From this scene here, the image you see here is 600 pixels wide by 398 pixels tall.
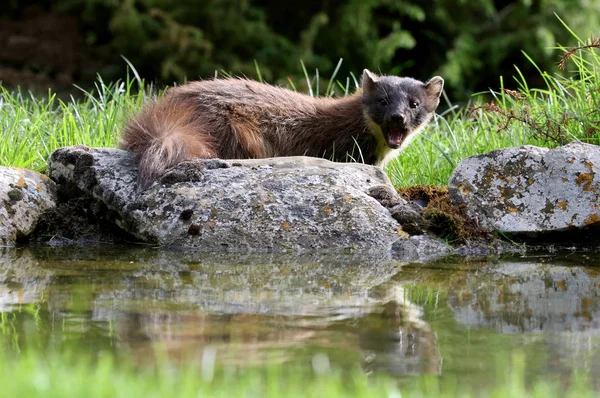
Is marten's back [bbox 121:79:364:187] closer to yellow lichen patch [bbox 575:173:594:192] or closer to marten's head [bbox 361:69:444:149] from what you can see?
marten's head [bbox 361:69:444:149]

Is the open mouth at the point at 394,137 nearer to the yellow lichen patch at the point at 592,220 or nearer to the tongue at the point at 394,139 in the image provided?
the tongue at the point at 394,139

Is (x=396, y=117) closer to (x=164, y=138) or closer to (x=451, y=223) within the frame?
(x=451, y=223)

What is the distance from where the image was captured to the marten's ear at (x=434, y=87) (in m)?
7.04

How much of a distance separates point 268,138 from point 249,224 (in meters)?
1.53

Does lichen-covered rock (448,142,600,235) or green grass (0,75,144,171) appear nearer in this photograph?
lichen-covered rock (448,142,600,235)

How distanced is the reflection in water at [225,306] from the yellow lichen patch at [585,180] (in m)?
1.32

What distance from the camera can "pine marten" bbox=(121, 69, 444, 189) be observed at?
20.6ft

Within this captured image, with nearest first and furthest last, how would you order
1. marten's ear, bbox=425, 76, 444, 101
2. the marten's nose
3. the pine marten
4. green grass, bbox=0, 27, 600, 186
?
green grass, bbox=0, 27, 600, 186, the pine marten, the marten's nose, marten's ear, bbox=425, 76, 444, 101

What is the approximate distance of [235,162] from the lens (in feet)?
18.4

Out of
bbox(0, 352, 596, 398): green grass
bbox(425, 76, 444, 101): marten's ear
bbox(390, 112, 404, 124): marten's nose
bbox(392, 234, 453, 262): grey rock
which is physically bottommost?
bbox(0, 352, 596, 398): green grass

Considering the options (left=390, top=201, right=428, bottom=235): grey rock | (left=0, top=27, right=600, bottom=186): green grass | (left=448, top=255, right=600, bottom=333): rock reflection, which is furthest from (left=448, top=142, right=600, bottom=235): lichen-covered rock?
(left=0, top=27, right=600, bottom=186): green grass

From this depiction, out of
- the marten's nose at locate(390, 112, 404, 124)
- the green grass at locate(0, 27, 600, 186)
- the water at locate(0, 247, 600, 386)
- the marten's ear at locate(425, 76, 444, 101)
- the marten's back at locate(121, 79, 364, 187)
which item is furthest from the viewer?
the marten's ear at locate(425, 76, 444, 101)

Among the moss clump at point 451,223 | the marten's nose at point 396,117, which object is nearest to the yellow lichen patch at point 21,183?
the moss clump at point 451,223

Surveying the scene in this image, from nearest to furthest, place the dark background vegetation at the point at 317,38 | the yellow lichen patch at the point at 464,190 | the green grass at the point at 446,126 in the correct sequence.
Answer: the yellow lichen patch at the point at 464,190 → the green grass at the point at 446,126 → the dark background vegetation at the point at 317,38
